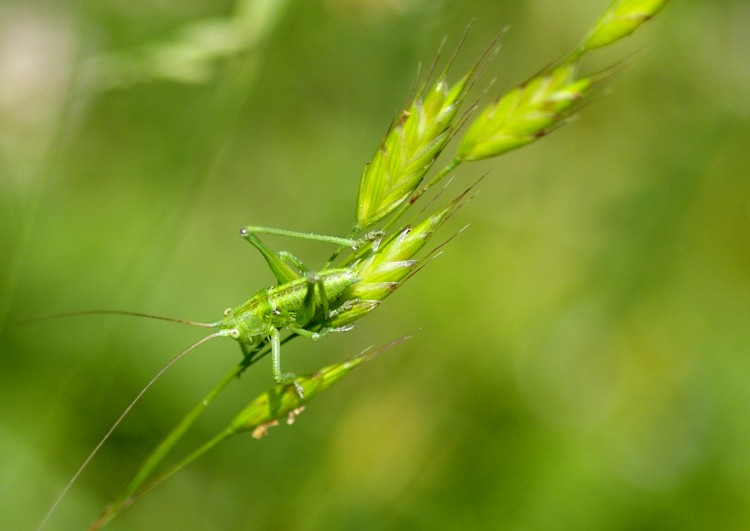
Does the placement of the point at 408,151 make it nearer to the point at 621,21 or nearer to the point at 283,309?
the point at 621,21

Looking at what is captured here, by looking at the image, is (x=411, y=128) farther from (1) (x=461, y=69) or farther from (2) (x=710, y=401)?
(1) (x=461, y=69)

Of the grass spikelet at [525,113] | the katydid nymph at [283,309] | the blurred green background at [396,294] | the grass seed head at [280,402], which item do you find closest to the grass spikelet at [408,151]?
the grass spikelet at [525,113]

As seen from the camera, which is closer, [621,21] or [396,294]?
[621,21]

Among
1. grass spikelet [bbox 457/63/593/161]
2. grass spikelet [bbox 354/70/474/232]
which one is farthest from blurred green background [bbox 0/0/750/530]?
grass spikelet [bbox 457/63/593/161]

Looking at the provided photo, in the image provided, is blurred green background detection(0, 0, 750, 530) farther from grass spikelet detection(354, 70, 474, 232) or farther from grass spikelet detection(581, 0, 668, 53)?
grass spikelet detection(581, 0, 668, 53)

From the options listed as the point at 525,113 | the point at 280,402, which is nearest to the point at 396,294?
the point at 280,402

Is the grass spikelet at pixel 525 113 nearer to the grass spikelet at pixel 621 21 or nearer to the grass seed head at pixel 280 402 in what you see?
the grass spikelet at pixel 621 21

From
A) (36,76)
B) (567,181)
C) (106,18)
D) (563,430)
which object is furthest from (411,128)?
(106,18)
